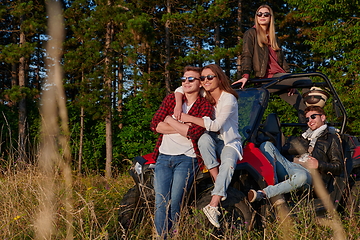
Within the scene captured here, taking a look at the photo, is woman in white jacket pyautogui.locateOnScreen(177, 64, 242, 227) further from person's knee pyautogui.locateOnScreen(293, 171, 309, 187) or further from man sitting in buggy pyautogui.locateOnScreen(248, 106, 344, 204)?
person's knee pyautogui.locateOnScreen(293, 171, 309, 187)

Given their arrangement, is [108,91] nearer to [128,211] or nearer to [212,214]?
[128,211]

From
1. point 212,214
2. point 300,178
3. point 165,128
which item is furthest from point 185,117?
point 300,178

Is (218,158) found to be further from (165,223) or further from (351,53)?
(351,53)

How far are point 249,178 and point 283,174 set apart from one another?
1.44 ft

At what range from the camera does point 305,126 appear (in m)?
5.16

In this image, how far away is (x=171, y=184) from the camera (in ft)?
11.8

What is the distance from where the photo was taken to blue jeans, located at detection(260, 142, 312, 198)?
3.66 metres

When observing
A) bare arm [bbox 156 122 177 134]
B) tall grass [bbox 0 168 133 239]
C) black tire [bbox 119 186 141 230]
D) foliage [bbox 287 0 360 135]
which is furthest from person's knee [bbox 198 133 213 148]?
foliage [bbox 287 0 360 135]

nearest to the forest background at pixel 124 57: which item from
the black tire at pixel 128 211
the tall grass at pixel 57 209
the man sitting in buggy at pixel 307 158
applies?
the tall grass at pixel 57 209

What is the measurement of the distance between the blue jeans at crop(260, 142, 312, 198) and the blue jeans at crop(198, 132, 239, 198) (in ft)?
1.63

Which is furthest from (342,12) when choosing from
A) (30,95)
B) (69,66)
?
(30,95)

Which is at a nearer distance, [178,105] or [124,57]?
[178,105]

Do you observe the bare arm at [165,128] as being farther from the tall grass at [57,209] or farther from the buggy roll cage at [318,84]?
the buggy roll cage at [318,84]

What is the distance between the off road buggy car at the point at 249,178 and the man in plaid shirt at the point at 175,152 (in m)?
0.13
